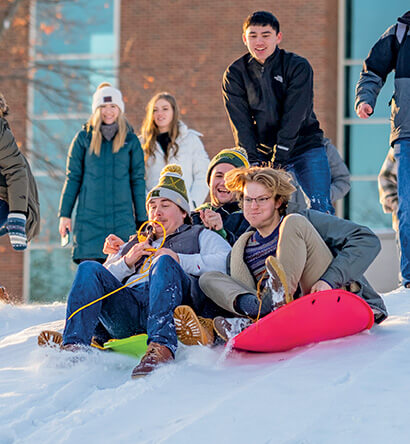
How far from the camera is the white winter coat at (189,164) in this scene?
7.56 metres

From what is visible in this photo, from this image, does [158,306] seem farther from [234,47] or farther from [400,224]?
[234,47]

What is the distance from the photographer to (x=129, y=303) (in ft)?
16.0

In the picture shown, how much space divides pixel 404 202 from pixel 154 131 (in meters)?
2.36

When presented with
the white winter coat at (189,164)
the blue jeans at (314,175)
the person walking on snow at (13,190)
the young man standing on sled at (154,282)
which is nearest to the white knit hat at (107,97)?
the white winter coat at (189,164)

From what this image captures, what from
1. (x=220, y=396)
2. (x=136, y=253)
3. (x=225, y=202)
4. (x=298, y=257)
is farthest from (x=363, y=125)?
(x=220, y=396)

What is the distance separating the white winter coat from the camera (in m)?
7.56

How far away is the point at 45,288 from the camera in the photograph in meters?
14.4

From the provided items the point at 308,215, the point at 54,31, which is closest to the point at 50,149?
the point at 54,31

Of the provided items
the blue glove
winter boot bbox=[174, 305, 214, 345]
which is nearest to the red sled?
winter boot bbox=[174, 305, 214, 345]

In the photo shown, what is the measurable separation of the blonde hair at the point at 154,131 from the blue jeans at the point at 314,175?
4.97ft

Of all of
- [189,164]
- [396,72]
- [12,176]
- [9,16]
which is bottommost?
[12,176]

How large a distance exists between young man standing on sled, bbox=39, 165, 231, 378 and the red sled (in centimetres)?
43

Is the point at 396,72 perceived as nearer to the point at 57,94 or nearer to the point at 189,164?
the point at 189,164

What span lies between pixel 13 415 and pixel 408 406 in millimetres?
1685
